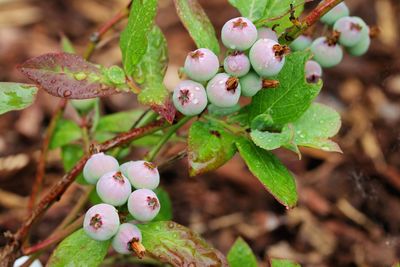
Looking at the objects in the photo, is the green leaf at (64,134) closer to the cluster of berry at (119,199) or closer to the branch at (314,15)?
the cluster of berry at (119,199)

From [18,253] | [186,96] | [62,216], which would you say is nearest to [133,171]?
[186,96]

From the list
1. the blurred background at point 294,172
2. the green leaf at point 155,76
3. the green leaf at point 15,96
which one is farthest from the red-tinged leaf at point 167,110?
the blurred background at point 294,172

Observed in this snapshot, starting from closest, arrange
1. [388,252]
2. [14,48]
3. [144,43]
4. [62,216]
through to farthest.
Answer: [144,43], [388,252], [62,216], [14,48]

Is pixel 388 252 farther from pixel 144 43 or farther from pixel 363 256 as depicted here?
pixel 144 43

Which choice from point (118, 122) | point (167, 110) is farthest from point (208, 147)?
point (118, 122)

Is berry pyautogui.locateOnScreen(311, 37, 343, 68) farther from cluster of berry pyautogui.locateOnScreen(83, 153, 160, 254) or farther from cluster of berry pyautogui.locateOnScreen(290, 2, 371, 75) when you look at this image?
cluster of berry pyautogui.locateOnScreen(83, 153, 160, 254)
